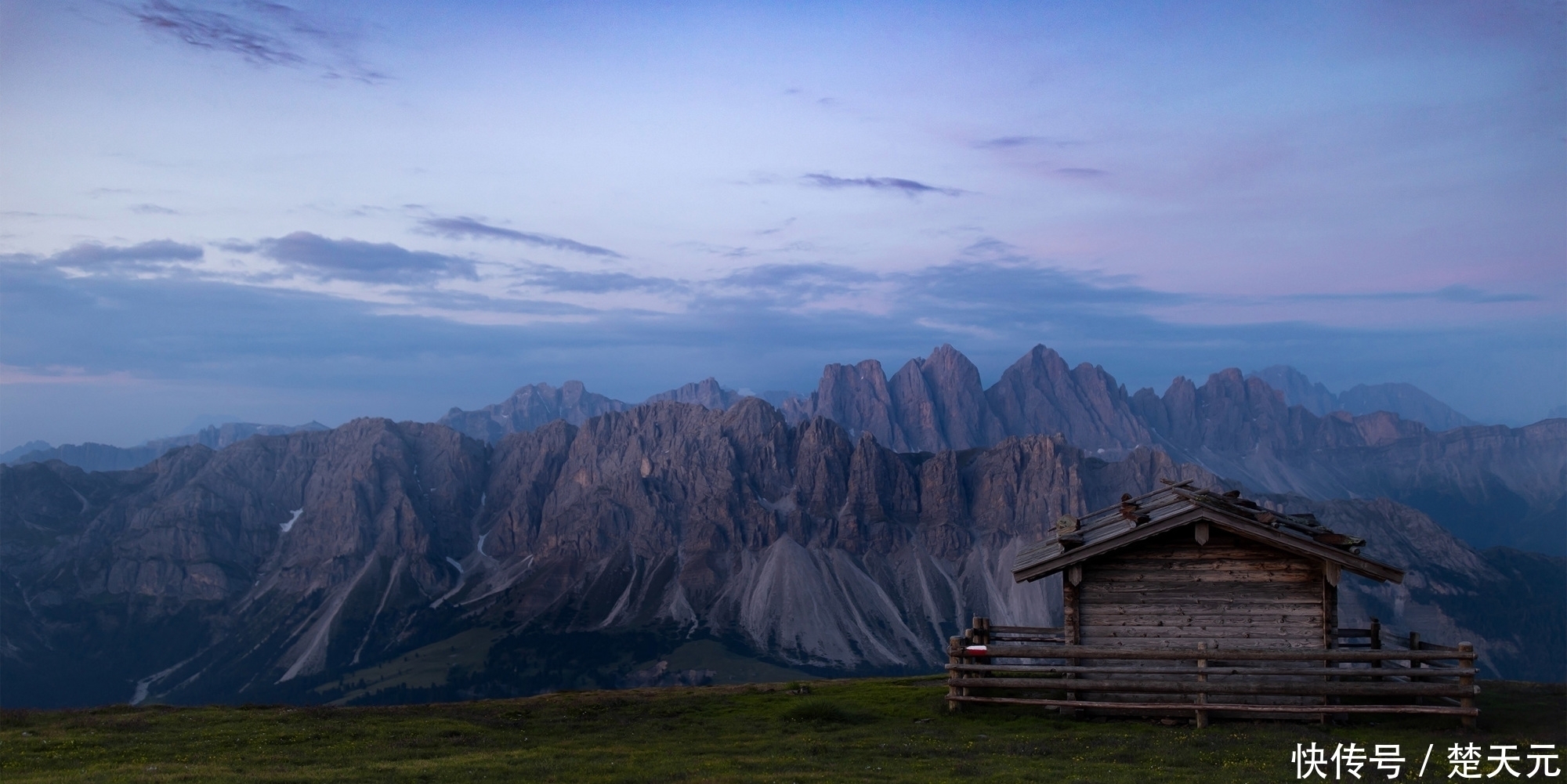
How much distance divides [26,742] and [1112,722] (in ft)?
95.6

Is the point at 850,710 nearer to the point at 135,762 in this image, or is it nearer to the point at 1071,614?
the point at 1071,614

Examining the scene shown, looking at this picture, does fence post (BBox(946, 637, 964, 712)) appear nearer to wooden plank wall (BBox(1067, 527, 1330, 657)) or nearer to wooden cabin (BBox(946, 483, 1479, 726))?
wooden cabin (BBox(946, 483, 1479, 726))

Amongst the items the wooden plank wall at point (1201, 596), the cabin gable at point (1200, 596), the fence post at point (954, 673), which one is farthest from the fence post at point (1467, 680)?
the fence post at point (954, 673)

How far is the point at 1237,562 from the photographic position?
1108 inches

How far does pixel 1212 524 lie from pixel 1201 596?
7.02 feet

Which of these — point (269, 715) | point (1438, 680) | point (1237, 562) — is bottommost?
point (269, 715)

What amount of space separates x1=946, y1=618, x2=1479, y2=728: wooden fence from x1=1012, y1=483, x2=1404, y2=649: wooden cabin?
0.55 meters

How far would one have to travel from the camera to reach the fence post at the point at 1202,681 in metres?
26.6

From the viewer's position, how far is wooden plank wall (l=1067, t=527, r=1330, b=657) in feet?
91.1

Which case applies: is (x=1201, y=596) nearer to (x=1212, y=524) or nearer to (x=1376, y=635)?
(x=1212, y=524)

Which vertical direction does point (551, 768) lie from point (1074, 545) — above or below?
below

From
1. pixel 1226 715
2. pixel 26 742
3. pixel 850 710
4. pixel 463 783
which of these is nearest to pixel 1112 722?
pixel 1226 715

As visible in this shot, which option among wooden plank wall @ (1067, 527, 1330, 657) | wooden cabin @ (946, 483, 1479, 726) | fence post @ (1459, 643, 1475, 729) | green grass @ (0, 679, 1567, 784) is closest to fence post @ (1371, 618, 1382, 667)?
wooden cabin @ (946, 483, 1479, 726)

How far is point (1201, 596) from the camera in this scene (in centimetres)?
2830
